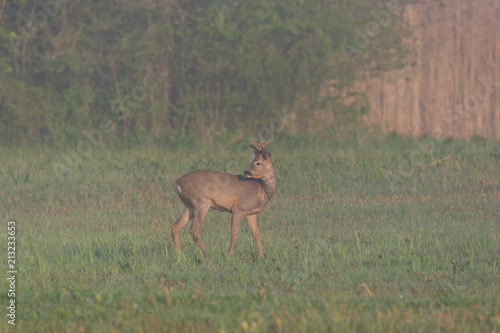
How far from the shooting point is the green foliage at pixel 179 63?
1831cm

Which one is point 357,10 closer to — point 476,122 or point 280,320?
point 476,122

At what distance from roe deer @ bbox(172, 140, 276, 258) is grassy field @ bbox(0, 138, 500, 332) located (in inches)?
17.4

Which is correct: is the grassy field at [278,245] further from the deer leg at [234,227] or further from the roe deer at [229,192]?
the roe deer at [229,192]

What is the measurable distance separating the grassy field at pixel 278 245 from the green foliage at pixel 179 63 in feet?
4.84

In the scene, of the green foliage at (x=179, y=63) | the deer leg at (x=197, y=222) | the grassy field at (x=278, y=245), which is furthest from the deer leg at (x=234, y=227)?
the green foliage at (x=179, y=63)

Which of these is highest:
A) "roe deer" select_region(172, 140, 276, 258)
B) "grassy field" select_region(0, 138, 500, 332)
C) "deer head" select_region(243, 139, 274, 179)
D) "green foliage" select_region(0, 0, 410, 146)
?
"green foliage" select_region(0, 0, 410, 146)

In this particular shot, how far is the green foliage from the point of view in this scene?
18312 millimetres

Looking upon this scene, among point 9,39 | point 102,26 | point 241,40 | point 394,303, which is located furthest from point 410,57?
point 394,303

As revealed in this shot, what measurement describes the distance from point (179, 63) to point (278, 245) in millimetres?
10093

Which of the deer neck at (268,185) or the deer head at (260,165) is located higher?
the deer head at (260,165)

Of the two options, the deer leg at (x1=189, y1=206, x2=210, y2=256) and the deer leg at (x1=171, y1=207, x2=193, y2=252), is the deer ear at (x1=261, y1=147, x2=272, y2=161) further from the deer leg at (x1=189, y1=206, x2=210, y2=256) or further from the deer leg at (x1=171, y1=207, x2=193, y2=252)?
A: the deer leg at (x1=171, y1=207, x2=193, y2=252)

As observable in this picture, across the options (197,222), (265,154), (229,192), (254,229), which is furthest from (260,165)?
(197,222)

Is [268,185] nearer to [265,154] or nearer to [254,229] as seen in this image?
[265,154]

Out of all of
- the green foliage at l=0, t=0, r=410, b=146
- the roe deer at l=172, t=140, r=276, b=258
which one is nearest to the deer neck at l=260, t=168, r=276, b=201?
the roe deer at l=172, t=140, r=276, b=258
